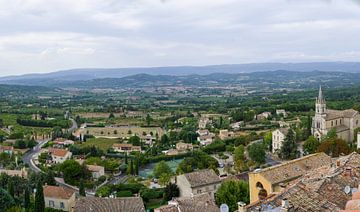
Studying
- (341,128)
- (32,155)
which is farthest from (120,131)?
(341,128)

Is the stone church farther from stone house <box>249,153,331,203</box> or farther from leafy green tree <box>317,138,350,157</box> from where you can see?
stone house <box>249,153,331,203</box>

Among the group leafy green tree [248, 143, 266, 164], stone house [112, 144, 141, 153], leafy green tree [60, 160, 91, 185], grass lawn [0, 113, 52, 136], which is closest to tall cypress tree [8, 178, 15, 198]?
leafy green tree [60, 160, 91, 185]

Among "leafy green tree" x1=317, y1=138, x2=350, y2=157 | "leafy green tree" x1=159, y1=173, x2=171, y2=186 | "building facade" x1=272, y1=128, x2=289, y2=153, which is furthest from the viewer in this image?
"building facade" x1=272, y1=128, x2=289, y2=153

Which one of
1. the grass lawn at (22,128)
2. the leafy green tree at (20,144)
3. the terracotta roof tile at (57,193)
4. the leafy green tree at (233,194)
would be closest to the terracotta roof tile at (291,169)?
the leafy green tree at (233,194)

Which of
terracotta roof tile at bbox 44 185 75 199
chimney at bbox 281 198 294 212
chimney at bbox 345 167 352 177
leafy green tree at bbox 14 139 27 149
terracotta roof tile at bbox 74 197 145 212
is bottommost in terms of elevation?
leafy green tree at bbox 14 139 27 149

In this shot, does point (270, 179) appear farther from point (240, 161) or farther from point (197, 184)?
point (240, 161)

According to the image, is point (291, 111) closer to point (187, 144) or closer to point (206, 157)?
point (187, 144)

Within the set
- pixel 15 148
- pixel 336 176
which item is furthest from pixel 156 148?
pixel 336 176
